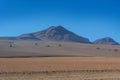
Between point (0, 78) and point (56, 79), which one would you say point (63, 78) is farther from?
point (0, 78)

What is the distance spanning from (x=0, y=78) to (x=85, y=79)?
546 cm

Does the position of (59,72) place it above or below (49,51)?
below

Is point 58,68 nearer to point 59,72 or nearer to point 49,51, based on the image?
point 59,72

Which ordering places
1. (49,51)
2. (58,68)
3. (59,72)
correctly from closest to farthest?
(59,72) → (58,68) → (49,51)

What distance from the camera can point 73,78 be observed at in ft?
73.8

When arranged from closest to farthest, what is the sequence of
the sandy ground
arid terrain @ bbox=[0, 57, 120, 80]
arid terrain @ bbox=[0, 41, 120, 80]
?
arid terrain @ bbox=[0, 57, 120, 80]
arid terrain @ bbox=[0, 41, 120, 80]
the sandy ground

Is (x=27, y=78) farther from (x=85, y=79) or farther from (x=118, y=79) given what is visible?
(x=118, y=79)

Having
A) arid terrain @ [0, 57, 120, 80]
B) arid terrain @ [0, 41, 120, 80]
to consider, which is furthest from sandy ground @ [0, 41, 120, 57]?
arid terrain @ [0, 57, 120, 80]

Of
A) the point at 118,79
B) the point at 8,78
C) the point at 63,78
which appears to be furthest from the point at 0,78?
the point at 118,79

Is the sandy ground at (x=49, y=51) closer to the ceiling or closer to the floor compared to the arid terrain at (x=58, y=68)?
closer to the ceiling

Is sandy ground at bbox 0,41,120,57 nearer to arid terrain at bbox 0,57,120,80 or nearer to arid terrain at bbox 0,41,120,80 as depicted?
arid terrain at bbox 0,41,120,80

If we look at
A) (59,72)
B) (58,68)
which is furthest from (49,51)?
(59,72)

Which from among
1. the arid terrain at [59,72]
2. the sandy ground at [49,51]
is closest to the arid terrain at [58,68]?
the arid terrain at [59,72]

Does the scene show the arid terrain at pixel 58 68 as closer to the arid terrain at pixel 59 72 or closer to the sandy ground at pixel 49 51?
the arid terrain at pixel 59 72
